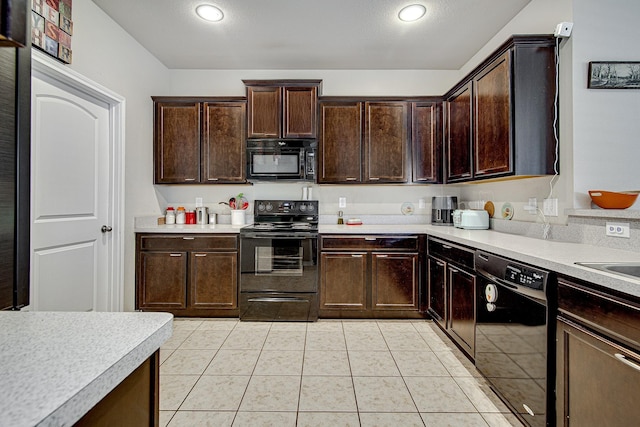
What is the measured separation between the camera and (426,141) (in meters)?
3.41

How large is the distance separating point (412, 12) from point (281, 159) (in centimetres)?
174

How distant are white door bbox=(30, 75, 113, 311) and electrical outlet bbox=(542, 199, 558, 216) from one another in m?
3.43

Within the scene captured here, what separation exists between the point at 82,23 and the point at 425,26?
8.98 ft

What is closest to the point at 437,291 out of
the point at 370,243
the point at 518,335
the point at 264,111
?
the point at 370,243

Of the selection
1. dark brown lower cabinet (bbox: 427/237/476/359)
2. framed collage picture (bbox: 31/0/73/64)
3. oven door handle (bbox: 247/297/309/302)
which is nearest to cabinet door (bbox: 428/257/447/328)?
dark brown lower cabinet (bbox: 427/237/476/359)

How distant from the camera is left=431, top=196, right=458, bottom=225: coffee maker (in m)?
3.46

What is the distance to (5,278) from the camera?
93 cm

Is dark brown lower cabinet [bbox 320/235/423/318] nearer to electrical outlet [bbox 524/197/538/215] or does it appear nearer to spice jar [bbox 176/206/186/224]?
electrical outlet [bbox 524/197/538/215]

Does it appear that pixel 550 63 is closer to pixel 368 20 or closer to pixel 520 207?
pixel 520 207

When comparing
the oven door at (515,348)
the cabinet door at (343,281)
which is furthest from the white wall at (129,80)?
the oven door at (515,348)

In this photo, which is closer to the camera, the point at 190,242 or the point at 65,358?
the point at 65,358

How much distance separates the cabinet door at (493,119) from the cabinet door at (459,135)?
0.13 metres

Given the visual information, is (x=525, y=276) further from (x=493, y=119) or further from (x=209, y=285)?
(x=209, y=285)

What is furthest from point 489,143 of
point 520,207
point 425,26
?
point 425,26
